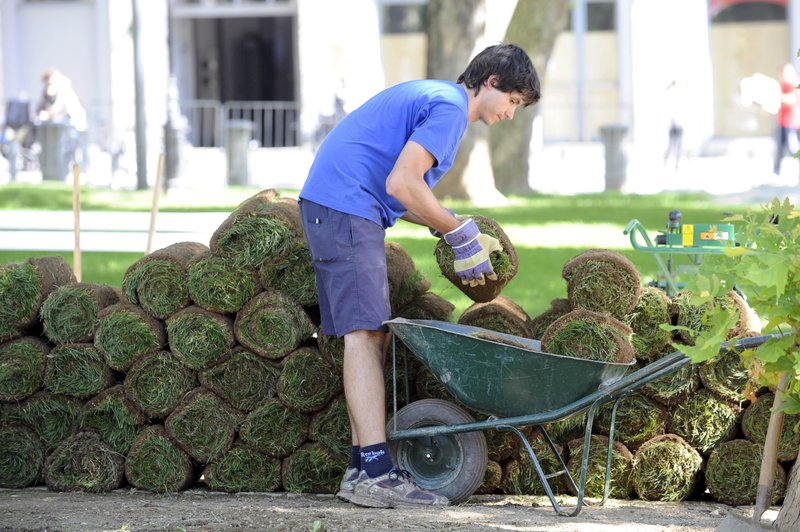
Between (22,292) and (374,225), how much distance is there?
1579 millimetres

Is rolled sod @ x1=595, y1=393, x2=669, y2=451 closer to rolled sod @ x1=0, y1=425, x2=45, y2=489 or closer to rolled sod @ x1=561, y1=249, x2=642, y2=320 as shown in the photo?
rolled sod @ x1=561, y1=249, x2=642, y2=320

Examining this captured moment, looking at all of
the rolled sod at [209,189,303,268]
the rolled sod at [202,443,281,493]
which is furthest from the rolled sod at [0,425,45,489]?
the rolled sod at [209,189,303,268]

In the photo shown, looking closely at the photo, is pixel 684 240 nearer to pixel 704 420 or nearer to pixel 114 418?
pixel 704 420

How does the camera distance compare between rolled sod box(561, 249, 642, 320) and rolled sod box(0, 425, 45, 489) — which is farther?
rolled sod box(0, 425, 45, 489)

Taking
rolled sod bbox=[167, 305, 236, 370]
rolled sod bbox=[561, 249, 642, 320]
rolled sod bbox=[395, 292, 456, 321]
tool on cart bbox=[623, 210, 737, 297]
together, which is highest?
tool on cart bbox=[623, 210, 737, 297]

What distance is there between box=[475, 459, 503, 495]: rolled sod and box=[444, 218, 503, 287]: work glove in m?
0.81

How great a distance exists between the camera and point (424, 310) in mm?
5078

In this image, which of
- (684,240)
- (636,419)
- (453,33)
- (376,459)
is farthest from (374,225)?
(453,33)

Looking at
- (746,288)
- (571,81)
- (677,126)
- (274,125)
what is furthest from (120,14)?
(746,288)

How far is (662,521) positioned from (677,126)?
16.6m

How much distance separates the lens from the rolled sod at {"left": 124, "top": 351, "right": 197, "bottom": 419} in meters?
4.95

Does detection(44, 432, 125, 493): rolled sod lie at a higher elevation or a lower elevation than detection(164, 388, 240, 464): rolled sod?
lower

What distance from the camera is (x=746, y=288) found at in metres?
3.72

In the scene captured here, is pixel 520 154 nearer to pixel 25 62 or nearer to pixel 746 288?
pixel 25 62
